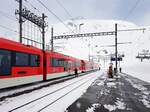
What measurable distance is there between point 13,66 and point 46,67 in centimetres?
681

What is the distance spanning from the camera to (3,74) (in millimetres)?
13219

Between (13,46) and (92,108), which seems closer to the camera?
(92,108)

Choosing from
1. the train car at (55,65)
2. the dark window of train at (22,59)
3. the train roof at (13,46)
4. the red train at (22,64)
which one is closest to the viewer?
the train roof at (13,46)

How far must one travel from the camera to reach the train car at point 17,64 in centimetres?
1338

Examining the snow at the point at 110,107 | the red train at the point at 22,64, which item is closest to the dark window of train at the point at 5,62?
the red train at the point at 22,64

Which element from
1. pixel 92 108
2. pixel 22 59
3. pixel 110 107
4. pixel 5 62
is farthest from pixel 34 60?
pixel 110 107

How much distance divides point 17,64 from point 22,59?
0.93m

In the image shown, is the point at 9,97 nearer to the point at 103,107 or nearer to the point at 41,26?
the point at 103,107

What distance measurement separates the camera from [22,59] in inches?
627

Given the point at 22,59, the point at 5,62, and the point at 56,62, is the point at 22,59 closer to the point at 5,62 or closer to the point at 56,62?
the point at 5,62

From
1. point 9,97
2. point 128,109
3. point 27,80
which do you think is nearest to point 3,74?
point 9,97

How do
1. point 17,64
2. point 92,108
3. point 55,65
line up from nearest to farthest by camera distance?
1. point 92,108
2. point 17,64
3. point 55,65

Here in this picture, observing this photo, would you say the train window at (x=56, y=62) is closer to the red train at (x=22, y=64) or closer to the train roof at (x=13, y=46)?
the red train at (x=22, y=64)

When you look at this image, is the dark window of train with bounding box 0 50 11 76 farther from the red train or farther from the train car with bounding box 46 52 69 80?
the train car with bounding box 46 52 69 80
